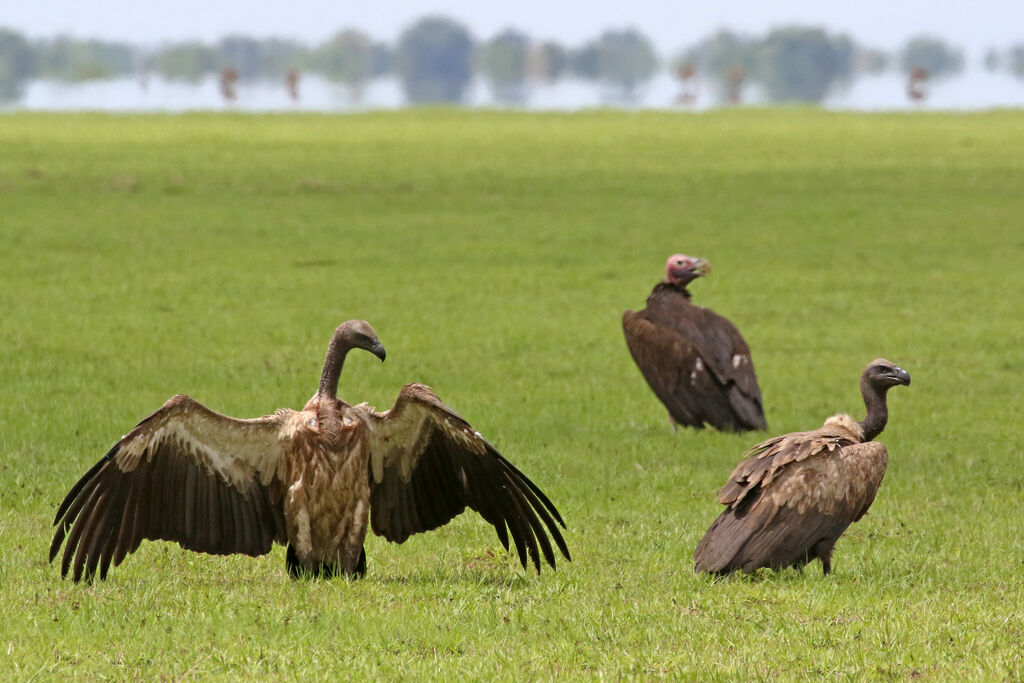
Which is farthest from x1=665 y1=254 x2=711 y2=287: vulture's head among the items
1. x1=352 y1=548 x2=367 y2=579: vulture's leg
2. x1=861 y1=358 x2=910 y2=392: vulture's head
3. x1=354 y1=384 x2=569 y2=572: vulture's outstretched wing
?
x1=352 y1=548 x2=367 y2=579: vulture's leg

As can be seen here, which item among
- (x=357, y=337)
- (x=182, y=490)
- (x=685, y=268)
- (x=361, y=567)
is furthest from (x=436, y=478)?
(x=685, y=268)

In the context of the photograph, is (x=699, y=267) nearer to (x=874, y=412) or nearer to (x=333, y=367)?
(x=874, y=412)

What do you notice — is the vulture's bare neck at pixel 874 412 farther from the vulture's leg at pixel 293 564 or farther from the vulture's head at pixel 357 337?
the vulture's leg at pixel 293 564

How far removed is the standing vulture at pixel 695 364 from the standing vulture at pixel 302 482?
6.50 m

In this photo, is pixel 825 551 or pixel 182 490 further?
pixel 825 551

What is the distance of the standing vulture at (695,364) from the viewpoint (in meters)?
→ 15.0

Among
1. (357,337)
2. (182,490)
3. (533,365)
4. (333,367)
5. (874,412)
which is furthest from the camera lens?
(533,365)

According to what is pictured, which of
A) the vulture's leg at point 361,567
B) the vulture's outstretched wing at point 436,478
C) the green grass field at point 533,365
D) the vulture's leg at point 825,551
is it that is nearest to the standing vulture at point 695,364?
the green grass field at point 533,365

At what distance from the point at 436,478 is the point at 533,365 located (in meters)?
10.4

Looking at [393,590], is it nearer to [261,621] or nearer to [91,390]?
[261,621]

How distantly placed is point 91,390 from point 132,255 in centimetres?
1243

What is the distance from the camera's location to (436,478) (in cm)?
876

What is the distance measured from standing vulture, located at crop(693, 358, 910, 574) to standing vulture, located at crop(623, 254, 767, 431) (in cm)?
577

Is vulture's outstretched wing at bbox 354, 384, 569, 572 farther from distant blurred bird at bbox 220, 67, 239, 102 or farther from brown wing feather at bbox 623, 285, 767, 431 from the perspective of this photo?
distant blurred bird at bbox 220, 67, 239, 102
